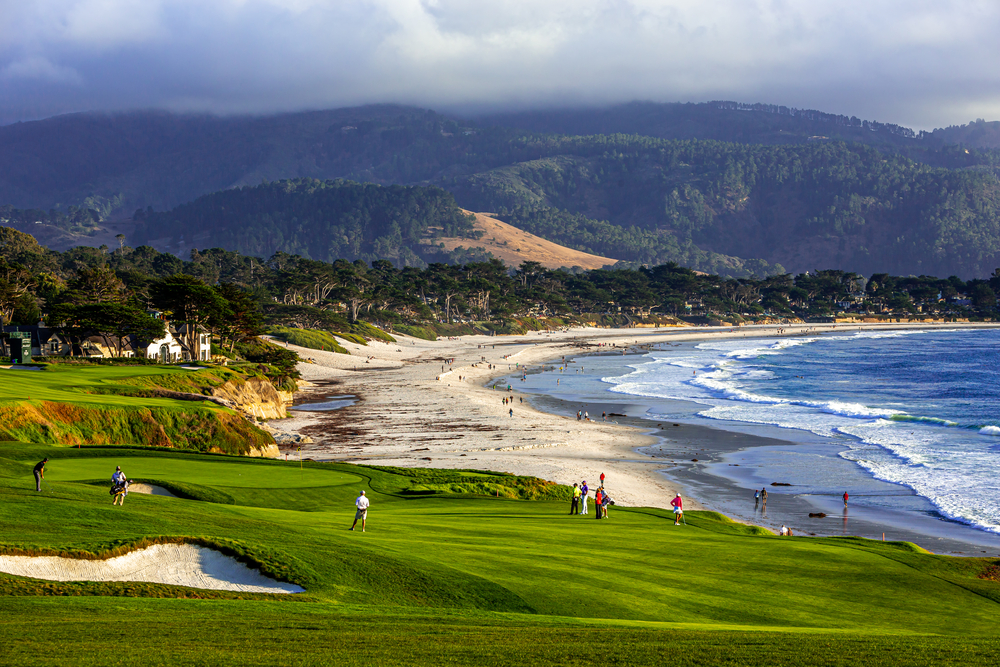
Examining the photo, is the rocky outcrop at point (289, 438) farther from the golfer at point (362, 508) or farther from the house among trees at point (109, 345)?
the golfer at point (362, 508)

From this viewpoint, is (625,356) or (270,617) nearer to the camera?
(270,617)

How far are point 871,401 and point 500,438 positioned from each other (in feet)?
127

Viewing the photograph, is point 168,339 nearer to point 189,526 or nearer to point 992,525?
point 189,526

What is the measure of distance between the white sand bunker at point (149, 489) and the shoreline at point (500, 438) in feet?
56.6

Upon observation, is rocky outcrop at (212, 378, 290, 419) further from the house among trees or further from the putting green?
the putting green

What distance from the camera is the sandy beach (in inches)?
1609

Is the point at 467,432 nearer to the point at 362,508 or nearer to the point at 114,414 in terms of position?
the point at 114,414

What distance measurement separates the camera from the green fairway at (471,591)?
11250mm

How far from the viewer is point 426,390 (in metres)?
74.5

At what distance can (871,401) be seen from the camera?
227ft

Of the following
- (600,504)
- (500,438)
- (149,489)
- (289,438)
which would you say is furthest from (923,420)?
(149,489)

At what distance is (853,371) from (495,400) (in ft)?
168

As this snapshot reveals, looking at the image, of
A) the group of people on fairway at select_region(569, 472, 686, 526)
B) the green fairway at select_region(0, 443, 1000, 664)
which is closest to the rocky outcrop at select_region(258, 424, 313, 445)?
the green fairway at select_region(0, 443, 1000, 664)

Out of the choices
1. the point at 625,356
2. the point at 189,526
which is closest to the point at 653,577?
the point at 189,526
